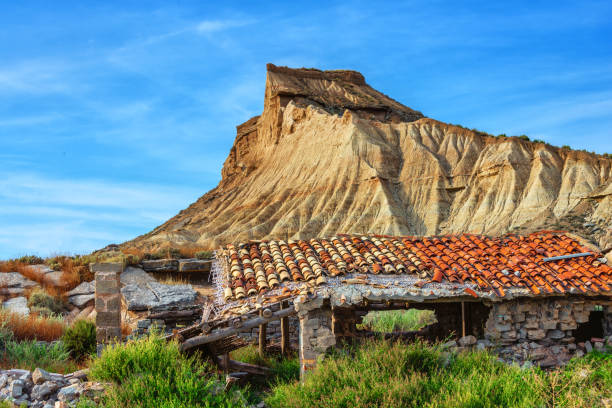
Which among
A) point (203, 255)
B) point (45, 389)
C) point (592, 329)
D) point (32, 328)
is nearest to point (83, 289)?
point (203, 255)

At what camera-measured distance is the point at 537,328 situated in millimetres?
13727

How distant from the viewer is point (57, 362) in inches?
583

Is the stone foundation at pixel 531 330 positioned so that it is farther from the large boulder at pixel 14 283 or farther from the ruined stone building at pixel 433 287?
the large boulder at pixel 14 283

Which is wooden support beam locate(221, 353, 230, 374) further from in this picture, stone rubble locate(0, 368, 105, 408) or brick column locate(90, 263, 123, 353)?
stone rubble locate(0, 368, 105, 408)

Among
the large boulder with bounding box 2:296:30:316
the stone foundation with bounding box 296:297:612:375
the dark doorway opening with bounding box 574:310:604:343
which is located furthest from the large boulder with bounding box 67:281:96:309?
the dark doorway opening with bounding box 574:310:604:343

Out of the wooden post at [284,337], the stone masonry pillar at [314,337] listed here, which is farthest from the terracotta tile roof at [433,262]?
the wooden post at [284,337]

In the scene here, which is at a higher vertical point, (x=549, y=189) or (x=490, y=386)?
(x=549, y=189)

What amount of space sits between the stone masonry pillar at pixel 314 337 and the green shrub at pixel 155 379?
1490mm

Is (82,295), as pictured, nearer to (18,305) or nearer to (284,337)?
(18,305)

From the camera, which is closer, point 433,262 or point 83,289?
point 433,262

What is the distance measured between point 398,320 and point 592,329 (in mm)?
6561

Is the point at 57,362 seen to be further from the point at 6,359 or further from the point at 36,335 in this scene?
the point at 36,335

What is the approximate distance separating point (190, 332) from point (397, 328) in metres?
9.49

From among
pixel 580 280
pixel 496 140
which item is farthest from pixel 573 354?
pixel 496 140
